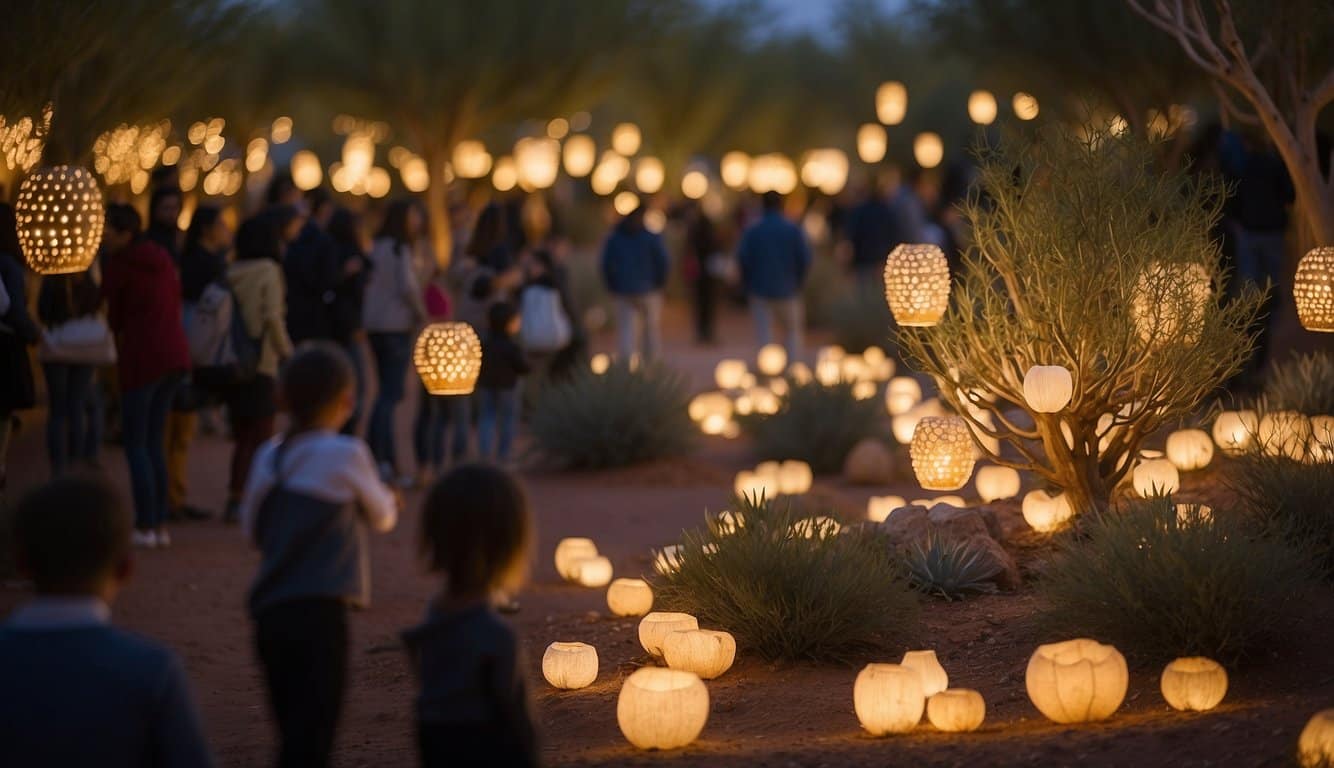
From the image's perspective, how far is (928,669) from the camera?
602cm

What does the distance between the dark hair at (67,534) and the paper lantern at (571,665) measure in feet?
11.0

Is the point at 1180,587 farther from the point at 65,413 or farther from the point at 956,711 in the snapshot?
the point at 65,413

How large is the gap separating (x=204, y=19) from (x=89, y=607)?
1263 cm

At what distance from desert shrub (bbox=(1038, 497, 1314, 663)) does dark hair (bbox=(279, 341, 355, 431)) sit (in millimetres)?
3301

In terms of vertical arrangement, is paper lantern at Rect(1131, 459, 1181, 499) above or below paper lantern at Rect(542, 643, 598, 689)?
above

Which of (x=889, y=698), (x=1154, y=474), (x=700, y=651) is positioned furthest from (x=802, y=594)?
(x=1154, y=474)

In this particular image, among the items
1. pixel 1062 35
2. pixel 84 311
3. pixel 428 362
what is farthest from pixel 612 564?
pixel 1062 35

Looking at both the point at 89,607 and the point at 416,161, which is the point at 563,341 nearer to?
the point at 89,607

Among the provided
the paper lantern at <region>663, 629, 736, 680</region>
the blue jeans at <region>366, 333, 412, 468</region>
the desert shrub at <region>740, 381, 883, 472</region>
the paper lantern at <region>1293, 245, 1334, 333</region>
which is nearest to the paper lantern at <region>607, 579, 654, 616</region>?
the paper lantern at <region>663, 629, 736, 680</region>

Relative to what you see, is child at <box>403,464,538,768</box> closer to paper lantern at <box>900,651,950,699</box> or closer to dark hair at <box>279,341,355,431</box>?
dark hair at <box>279,341,355,431</box>

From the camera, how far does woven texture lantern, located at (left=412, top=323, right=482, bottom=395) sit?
8250mm

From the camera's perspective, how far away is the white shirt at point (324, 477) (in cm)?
455

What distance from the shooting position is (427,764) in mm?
4148

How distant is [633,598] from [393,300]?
13.6 ft
